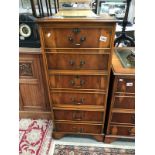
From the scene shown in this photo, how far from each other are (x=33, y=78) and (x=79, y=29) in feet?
2.67

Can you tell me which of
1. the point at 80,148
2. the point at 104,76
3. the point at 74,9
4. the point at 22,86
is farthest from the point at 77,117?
the point at 74,9

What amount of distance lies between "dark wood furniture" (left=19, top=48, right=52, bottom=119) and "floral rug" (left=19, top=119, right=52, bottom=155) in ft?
0.28

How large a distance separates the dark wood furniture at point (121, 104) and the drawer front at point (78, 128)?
0.37 ft

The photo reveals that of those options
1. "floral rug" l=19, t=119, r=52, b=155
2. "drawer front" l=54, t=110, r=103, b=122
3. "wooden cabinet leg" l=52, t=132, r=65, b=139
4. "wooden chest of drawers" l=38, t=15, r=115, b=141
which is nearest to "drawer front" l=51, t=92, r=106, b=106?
"wooden chest of drawers" l=38, t=15, r=115, b=141

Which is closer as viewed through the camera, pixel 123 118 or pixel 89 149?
pixel 123 118

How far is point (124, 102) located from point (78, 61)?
0.55 m

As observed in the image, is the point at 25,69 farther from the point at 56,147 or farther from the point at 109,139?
the point at 109,139

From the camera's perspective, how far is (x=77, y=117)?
5.14 feet

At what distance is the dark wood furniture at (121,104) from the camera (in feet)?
4.24

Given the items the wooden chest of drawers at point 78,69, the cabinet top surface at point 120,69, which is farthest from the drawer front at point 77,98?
the cabinet top surface at point 120,69

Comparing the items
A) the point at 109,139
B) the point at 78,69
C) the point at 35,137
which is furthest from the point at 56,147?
the point at 78,69

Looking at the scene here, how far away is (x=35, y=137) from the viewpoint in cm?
176

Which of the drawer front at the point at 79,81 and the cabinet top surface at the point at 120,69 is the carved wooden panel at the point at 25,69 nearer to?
the drawer front at the point at 79,81
